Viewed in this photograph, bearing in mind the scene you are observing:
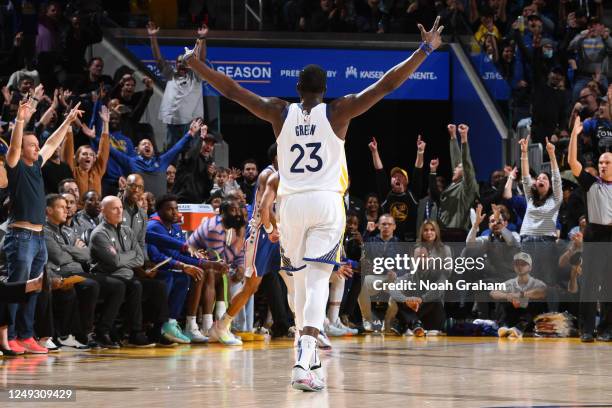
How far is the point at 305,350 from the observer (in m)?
7.46

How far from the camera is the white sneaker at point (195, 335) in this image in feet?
41.5

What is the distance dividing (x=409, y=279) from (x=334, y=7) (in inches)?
300

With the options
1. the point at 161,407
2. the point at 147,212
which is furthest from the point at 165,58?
the point at 161,407

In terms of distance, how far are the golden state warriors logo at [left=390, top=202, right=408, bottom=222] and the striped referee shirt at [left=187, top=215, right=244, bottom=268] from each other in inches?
110

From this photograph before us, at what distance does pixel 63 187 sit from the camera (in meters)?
12.0

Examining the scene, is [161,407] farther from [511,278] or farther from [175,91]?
[175,91]

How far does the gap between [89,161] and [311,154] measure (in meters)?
5.93

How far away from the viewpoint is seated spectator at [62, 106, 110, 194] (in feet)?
43.1

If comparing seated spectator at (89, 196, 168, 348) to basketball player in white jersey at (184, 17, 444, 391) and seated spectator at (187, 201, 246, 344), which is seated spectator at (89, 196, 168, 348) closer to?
seated spectator at (187, 201, 246, 344)

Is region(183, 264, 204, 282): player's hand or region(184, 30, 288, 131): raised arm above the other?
region(184, 30, 288, 131): raised arm

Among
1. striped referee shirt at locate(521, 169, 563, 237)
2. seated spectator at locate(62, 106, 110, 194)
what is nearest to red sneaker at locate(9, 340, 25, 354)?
seated spectator at locate(62, 106, 110, 194)

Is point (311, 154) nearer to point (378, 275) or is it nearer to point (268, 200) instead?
point (268, 200)

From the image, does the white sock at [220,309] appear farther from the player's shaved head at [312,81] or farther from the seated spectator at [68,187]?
the player's shaved head at [312,81]

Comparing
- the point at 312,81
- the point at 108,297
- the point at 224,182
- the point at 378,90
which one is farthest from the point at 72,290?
the point at 378,90
